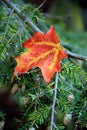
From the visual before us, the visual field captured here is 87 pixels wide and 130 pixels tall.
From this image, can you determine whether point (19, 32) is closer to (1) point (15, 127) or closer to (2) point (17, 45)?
(2) point (17, 45)

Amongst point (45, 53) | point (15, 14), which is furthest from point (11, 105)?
point (45, 53)

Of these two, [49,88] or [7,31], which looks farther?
Answer: [7,31]

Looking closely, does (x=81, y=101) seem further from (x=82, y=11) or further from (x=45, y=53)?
(x=82, y=11)

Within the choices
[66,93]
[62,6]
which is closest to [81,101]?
[66,93]

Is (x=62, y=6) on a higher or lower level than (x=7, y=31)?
higher

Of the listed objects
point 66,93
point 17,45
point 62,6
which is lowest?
point 66,93

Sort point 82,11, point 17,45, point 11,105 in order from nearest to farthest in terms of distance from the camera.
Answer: point 17,45 → point 11,105 → point 82,11

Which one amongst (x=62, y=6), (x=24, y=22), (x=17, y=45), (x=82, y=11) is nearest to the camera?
(x=17, y=45)
